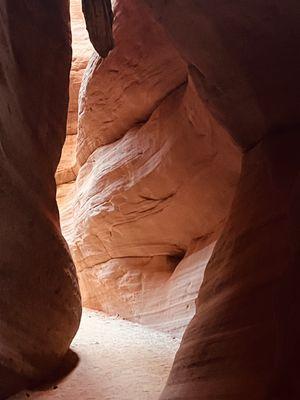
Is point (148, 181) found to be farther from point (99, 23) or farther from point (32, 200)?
point (32, 200)

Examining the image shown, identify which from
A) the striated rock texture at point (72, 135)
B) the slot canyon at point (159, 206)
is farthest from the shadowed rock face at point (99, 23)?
the striated rock texture at point (72, 135)

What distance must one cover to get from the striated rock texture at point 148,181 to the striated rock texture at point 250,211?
275 centimetres

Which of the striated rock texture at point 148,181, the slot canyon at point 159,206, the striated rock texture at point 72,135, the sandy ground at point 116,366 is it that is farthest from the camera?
the striated rock texture at point 72,135

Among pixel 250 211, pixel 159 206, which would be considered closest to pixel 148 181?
pixel 159 206

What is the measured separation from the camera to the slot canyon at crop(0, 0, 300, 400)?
3.14 m

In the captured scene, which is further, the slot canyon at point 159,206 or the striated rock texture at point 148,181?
the striated rock texture at point 148,181

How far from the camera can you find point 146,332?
709 cm

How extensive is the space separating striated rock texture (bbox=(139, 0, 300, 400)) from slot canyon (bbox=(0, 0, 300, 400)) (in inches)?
0.5

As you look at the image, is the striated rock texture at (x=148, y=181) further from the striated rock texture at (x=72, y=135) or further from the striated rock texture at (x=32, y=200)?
the striated rock texture at (x=72, y=135)

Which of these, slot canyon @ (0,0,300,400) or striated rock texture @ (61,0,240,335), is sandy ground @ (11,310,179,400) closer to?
slot canyon @ (0,0,300,400)

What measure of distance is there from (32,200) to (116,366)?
6.33 feet

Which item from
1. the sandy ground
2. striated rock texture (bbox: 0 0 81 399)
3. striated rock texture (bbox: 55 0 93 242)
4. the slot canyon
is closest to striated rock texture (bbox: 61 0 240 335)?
the slot canyon

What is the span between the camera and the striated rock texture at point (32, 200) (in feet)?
14.0

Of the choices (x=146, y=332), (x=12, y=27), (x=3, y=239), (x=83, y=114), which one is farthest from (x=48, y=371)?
(x=83, y=114)
